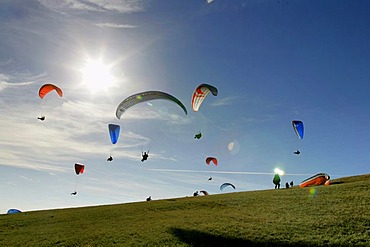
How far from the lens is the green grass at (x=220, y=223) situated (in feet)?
74.7

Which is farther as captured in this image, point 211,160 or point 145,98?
point 211,160

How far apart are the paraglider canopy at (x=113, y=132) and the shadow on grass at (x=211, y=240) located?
17.5 metres

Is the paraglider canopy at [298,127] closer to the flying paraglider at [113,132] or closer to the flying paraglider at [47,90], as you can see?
the flying paraglider at [113,132]

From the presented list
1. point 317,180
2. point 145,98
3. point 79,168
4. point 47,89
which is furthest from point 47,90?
point 317,180

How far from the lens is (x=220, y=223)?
27.6 m

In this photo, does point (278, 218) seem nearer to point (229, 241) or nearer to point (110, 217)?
point (229, 241)

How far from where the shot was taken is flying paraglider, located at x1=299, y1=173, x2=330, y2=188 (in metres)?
44.9

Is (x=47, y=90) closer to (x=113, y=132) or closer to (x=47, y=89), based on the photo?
(x=47, y=89)

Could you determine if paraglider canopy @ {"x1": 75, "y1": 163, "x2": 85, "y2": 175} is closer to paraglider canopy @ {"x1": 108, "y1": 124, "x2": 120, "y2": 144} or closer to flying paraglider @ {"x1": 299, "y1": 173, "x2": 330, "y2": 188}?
paraglider canopy @ {"x1": 108, "y1": 124, "x2": 120, "y2": 144}

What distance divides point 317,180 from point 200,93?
20.5m

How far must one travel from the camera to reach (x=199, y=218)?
30.3 m

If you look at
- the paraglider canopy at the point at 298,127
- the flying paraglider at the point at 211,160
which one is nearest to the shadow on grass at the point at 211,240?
the paraglider canopy at the point at 298,127

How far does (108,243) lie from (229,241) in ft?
28.5

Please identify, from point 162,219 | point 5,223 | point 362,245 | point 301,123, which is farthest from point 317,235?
point 5,223
